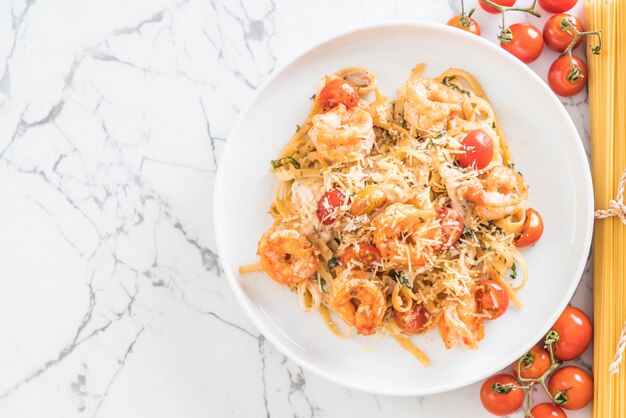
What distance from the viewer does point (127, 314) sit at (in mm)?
4488

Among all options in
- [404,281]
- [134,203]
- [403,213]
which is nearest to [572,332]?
[404,281]

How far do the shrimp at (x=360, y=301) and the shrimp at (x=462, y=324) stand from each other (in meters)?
0.35

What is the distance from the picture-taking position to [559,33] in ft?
13.9

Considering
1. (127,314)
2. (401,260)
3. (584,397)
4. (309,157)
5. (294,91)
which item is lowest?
(584,397)

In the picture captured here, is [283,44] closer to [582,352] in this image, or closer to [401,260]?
[401,260]

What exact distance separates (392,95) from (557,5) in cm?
118

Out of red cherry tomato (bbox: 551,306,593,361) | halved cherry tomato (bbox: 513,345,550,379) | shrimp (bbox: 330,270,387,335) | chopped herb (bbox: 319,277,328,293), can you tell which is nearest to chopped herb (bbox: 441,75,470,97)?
shrimp (bbox: 330,270,387,335)

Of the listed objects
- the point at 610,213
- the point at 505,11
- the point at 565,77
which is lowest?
the point at 610,213

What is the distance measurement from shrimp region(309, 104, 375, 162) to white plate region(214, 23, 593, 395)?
0.31 metres

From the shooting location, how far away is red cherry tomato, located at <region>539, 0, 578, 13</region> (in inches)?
168

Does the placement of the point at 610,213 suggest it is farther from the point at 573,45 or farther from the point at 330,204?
the point at 330,204

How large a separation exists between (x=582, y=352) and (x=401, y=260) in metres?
1.37

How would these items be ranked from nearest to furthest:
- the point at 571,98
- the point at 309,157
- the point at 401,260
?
the point at 401,260 → the point at 309,157 → the point at 571,98

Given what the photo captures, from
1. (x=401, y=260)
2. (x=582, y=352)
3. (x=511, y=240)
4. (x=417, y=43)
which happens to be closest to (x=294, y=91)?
(x=417, y=43)
